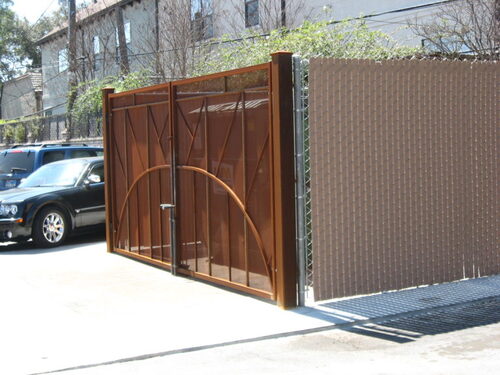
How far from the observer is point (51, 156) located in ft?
50.1

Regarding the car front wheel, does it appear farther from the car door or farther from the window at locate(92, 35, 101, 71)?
the window at locate(92, 35, 101, 71)

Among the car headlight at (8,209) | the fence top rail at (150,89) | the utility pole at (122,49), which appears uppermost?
the utility pole at (122,49)

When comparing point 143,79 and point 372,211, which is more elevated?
point 143,79

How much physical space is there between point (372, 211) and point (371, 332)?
160 centimetres

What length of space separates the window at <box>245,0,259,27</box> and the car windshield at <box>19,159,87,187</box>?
8967mm

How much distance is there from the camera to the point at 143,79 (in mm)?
18703

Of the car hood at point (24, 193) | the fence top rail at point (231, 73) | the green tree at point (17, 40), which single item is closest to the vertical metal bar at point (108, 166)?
the car hood at point (24, 193)

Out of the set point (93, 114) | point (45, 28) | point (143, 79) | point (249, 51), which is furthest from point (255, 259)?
point (45, 28)

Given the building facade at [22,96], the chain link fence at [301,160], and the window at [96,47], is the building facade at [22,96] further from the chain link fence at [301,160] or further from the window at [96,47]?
the chain link fence at [301,160]

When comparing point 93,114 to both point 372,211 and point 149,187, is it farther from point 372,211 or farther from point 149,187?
point 372,211

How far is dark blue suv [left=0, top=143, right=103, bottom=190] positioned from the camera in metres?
15.1

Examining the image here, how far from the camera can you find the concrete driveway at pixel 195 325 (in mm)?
5660

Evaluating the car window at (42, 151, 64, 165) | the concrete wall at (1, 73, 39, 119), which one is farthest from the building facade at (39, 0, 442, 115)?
the concrete wall at (1, 73, 39, 119)

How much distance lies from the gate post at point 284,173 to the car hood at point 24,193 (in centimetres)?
634
